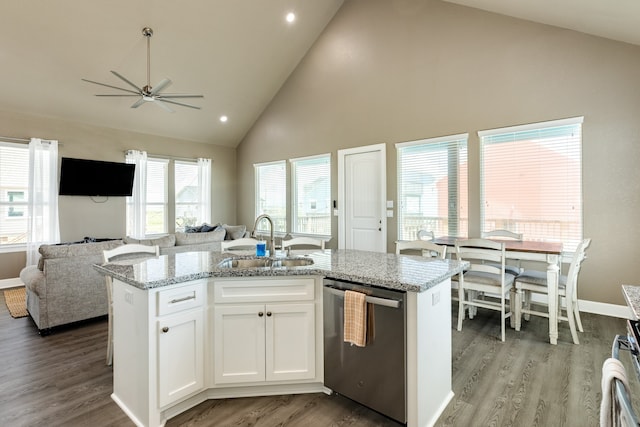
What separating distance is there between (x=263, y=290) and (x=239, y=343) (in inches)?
15.2

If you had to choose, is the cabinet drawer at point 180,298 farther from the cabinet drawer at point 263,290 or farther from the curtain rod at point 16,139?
the curtain rod at point 16,139

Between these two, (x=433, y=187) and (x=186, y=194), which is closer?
(x=433, y=187)

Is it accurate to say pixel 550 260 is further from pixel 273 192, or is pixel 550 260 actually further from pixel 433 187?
pixel 273 192

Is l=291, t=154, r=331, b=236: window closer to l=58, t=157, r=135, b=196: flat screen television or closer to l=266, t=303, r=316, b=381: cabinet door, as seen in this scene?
l=58, t=157, r=135, b=196: flat screen television

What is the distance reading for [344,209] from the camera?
607 centimetres

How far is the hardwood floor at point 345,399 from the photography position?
204cm

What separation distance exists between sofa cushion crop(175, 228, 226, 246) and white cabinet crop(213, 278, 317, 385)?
8.37 ft

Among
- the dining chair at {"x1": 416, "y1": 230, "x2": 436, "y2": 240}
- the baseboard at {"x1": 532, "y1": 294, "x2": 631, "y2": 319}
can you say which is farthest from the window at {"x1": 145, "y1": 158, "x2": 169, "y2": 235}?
the baseboard at {"x1": 532, "y1": 294, "x2": 631, "y2": 319}

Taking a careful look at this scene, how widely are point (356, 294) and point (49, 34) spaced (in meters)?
5.55

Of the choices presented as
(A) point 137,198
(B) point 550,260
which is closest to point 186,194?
(A) point 137,198

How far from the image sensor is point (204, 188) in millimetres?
7852

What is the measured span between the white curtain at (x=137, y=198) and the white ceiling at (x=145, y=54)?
1.96 ft

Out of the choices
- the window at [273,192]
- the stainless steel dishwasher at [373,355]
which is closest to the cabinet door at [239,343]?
the stainless steel dishwasher at [373,355]

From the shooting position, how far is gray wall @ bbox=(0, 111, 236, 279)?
554cm
